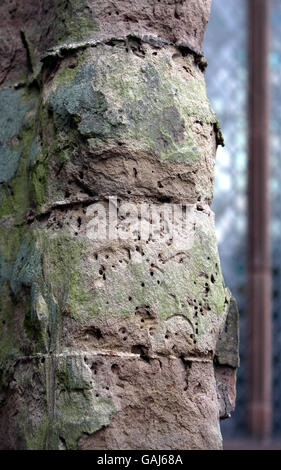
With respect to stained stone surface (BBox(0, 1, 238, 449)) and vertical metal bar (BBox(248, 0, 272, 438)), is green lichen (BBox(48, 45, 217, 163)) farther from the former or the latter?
vertical metal bar (BBox(248, 0, 272, 438))

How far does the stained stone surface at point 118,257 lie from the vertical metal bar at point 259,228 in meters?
5.60

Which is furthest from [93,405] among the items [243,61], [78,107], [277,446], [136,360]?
[243,61]

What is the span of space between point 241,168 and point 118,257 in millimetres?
6428

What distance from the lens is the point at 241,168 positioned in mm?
9031

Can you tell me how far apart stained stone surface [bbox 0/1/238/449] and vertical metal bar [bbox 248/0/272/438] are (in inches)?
221

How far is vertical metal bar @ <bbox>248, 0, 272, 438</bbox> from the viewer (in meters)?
8.51

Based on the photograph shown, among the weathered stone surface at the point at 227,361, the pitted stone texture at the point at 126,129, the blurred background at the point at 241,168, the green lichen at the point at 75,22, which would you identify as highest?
the blurred background at the point at 241,168

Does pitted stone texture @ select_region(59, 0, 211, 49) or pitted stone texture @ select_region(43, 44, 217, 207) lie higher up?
pitted stone texture @ select_region(59, 0, 211, 49)

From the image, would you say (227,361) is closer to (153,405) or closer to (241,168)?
(153,405)

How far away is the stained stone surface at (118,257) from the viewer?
2.65 m

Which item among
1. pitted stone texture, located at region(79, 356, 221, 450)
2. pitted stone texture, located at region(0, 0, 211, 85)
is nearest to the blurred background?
pitted stone texture, located at region(0, 0, 211, 85)

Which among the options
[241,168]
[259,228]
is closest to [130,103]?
[259,228]

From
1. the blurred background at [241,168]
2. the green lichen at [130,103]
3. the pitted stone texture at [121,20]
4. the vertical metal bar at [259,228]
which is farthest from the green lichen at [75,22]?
the vertical metal bar at [259,228]

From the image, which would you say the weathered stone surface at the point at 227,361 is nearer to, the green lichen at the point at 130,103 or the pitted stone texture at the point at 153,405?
the pitted stone texture at the point at 153,405
